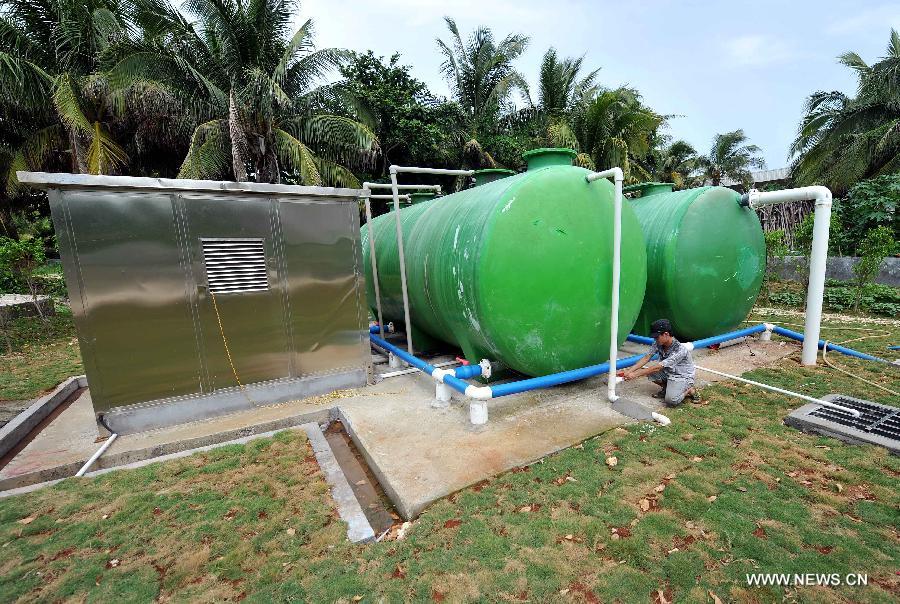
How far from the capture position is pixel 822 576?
2.46 meters

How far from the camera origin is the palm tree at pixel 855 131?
17.2 metres

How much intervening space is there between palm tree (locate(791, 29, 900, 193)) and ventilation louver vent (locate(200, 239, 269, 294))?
75.8ft

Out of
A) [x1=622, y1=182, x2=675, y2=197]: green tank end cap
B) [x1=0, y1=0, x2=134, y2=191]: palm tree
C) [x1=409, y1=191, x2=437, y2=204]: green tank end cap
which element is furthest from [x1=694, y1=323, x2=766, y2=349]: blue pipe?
[x1=0, y1=0, x2=134, y2=191]: palm tree

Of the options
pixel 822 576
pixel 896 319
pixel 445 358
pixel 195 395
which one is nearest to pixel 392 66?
pixel 445 358

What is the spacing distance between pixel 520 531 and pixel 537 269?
257cm

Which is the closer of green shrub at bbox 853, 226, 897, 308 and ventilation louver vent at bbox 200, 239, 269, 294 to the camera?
ventilation louver vent at bbox 200, 239, 269, 294

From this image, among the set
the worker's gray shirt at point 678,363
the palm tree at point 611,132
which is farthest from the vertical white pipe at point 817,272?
the palm tree at point 611,132

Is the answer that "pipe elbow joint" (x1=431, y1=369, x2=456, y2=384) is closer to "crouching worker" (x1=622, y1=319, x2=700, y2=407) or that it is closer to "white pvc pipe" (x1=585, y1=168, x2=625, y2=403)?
"white pvc pipe" (x1=585, y1=168, x2=625, y2=403)

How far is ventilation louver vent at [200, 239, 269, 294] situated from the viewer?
4879 millimetres

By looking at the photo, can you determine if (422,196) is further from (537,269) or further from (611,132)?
(611,132)

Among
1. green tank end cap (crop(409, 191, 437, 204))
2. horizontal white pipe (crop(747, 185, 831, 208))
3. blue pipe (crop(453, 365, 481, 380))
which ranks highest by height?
green tank end cap (crop(409, 191, 437, 204))

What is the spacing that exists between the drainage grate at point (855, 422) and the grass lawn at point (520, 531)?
19cm

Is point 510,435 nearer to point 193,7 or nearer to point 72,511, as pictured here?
point 72,511

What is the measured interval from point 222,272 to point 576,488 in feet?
14.4
